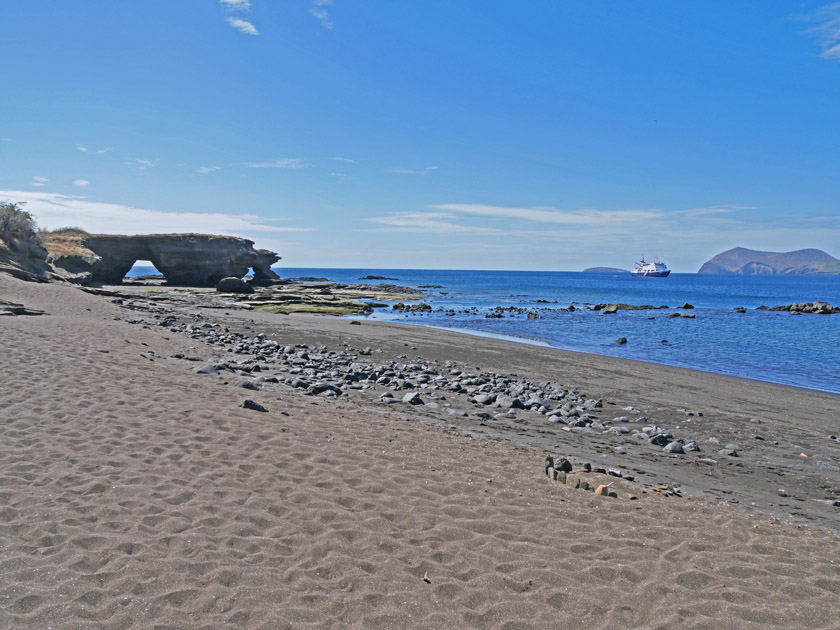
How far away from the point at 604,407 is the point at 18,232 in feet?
132

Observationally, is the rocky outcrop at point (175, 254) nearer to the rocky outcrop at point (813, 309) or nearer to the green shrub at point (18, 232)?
the green shrub at point (18, 232)

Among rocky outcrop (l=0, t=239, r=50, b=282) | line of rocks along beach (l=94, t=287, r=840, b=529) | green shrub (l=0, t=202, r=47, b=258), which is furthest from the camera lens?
green shrub (l=0, t=202, r=47, b=258)

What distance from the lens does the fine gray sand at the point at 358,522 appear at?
3.82m

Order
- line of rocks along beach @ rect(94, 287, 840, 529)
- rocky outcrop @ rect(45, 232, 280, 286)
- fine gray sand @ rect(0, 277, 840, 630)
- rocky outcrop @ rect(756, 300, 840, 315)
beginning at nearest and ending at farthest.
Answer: fine gray sand @ rect(0, 277, 840, 630), line of rocks along beach @ rect(94, 287, 840, 529), rocky outcrop @ rect(756, 300, 840, 315), rocky outcrop @ rect(45, 232, 280, 286)

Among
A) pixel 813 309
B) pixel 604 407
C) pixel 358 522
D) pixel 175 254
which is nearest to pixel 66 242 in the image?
pixel 175 254

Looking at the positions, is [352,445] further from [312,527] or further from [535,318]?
[535,318]

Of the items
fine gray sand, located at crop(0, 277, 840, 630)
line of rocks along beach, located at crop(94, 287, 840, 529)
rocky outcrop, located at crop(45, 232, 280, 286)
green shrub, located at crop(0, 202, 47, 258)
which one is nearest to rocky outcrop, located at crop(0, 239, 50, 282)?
green shrub, located at crop(0, 202, 47, 258)

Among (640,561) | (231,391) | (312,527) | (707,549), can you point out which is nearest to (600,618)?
(640,561)

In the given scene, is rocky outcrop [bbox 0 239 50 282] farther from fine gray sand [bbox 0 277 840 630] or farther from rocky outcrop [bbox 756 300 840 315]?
rocky outcrop [bbox 756 300 840 315]

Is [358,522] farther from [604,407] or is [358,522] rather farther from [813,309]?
[813,309]

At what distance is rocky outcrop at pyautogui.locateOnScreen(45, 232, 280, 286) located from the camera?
5953 centimetres

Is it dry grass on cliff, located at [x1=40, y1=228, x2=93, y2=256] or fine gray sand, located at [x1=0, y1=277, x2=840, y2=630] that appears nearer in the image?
fine gray sand, located at [x1=0, y1=277, x2=840, y2=630]

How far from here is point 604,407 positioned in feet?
40.5

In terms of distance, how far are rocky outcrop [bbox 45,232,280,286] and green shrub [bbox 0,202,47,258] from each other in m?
20.7
